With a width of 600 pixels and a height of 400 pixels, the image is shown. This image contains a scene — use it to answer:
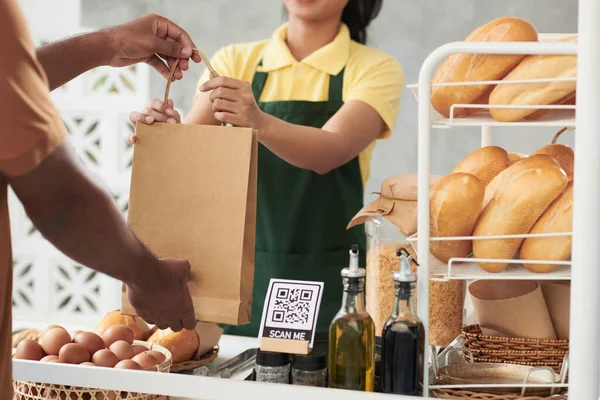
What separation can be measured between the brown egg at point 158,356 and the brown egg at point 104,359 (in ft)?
0.20

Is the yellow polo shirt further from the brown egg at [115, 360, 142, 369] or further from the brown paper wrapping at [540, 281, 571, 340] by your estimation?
the brown egg at [115, 360, 142, 369]

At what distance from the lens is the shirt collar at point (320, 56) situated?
2199mm

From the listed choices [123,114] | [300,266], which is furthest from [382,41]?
[123,114]

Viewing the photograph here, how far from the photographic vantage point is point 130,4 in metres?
2.83

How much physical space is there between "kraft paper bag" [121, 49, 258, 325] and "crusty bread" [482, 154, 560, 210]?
1.28 feet

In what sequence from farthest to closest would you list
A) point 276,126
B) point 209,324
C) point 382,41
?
point 382,41 → point 276,126 → point 209,324

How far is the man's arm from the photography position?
4.58ft

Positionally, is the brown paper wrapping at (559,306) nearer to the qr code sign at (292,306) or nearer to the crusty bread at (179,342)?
the qr code sign at (292,306)

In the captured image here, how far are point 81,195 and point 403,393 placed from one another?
0.59 metres

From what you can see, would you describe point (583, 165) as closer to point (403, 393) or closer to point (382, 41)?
point (403, 393)

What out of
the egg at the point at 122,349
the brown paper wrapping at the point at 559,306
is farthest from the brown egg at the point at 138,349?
the brown paper wrapping at the point at 559,306

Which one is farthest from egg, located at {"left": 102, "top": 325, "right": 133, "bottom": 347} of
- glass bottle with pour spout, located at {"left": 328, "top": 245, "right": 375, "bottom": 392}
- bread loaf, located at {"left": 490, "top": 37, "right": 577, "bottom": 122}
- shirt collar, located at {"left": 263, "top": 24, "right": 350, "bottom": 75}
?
shirt collar, located at {"left": 263, "top": 24, "right": 350, "bottom": 75}

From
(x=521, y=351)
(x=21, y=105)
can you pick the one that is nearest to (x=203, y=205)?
(x=21, y=105)

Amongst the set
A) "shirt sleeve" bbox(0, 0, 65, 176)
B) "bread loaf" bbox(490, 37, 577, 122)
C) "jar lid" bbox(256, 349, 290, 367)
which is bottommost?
"jar lid" bbox(256, 349, 290, 367)
